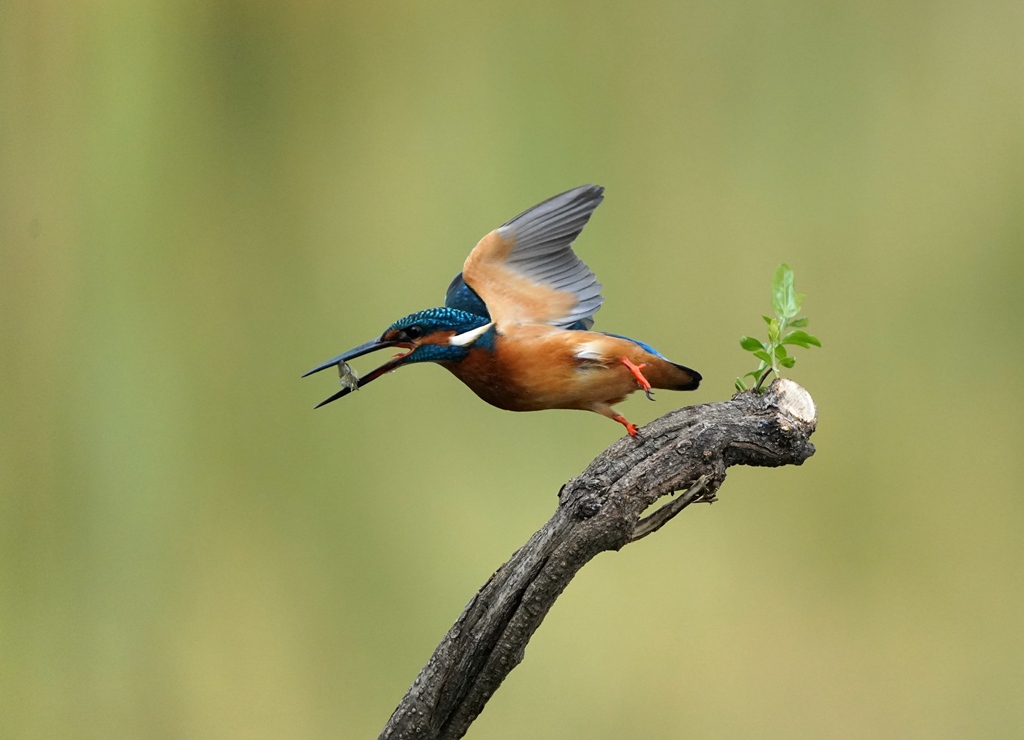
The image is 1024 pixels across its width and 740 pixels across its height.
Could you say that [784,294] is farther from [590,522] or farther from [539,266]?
[590,522]

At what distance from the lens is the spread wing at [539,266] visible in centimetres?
220

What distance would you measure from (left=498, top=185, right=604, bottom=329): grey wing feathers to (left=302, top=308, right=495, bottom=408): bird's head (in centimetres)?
23

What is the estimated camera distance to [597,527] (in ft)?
6.67

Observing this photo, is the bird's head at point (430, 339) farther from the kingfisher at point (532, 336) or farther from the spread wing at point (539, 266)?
the spread wing at point (539, 266)

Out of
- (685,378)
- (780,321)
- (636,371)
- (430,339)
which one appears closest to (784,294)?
(780,321)

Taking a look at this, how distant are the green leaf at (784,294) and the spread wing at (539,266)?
0.38 m

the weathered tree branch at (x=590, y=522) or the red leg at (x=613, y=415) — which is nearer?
the weathered tree branch at (x=590, y=522)

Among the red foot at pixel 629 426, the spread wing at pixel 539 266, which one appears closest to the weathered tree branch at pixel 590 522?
the red foot at pixel 629 426

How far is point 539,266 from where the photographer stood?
2229mm

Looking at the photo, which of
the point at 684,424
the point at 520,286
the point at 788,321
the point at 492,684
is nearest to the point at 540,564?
the point at 492,684

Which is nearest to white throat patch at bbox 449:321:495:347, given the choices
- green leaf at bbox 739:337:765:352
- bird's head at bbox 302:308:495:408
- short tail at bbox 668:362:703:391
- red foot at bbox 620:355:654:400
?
bird's head at bbox 302:308:495:408

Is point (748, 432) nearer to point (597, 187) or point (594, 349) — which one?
point (594, 349)

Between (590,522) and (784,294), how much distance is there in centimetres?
67

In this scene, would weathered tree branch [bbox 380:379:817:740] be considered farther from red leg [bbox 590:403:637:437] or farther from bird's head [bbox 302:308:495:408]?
bird's head [bbox 302:308:495:408]
